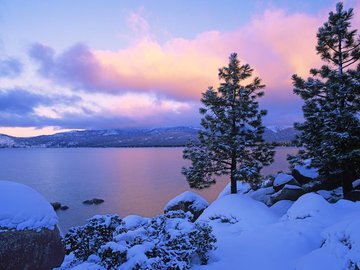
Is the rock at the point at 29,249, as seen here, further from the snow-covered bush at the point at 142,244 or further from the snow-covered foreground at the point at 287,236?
the snow-covered foreground at the point at 287,236

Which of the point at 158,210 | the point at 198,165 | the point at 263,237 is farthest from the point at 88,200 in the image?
the point at 263,237

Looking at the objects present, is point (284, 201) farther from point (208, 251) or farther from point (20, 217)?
point (20, 217)

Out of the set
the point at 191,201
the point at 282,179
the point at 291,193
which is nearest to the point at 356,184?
the point at 291,193

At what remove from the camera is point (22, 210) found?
715cm

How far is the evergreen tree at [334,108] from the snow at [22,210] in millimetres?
14534

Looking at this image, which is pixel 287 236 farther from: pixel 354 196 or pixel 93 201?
pixel 93 201

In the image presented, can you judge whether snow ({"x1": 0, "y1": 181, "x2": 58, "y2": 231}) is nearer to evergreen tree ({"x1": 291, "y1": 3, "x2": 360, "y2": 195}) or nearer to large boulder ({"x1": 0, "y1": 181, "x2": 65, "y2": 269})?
large boulder ({"x1": 0, "y1": 181, "x2": 65, "y2": 269})

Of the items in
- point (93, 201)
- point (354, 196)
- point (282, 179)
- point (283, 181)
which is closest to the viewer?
point (354, 196)

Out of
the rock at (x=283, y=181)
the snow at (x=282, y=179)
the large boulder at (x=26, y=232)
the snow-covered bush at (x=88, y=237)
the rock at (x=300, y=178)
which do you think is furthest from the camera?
the rock at (x=300, y=178)

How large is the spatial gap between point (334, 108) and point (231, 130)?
6669 mm

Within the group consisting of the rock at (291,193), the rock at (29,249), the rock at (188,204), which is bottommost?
the rock at (188,204)

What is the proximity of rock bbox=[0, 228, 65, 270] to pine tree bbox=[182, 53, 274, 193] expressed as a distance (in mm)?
13880

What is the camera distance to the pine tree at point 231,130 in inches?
794

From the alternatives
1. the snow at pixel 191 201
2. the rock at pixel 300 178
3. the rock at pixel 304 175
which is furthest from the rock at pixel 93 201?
the rock at pixel 304 175
